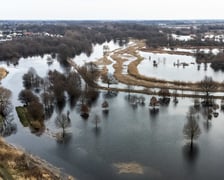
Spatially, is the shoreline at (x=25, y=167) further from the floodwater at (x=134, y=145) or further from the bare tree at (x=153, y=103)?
the bare tree at (x=153, y=103)

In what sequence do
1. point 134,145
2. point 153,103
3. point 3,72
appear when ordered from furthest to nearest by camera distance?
point 3,72, point 153,103, point 134,145

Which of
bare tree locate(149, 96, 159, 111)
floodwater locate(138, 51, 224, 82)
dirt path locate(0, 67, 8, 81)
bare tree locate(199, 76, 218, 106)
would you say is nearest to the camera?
bare tree locate(149, 96, 159, 111)

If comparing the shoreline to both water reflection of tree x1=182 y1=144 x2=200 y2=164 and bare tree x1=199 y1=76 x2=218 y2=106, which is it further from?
A: bare tree x1=199 y1=76 x2=218 y2=106

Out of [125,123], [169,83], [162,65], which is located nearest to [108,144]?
[125,123]

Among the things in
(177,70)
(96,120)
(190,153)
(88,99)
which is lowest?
(190,153)

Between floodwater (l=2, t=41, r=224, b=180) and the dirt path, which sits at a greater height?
the dirt path

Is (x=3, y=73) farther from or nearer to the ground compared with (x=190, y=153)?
farther from the ground

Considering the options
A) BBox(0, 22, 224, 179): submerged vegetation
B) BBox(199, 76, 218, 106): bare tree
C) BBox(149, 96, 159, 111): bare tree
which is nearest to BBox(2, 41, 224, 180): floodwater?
BBox(0, 22, 224, 179): submerged vegetation

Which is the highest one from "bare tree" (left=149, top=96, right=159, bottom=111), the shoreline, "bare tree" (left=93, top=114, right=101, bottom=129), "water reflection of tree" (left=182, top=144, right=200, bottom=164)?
"bare tree" (left=149, top=96, right=159, bottom=111)

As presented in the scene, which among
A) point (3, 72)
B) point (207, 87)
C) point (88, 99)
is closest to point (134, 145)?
point (88, 99)

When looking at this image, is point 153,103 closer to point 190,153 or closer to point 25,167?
point 190,153
